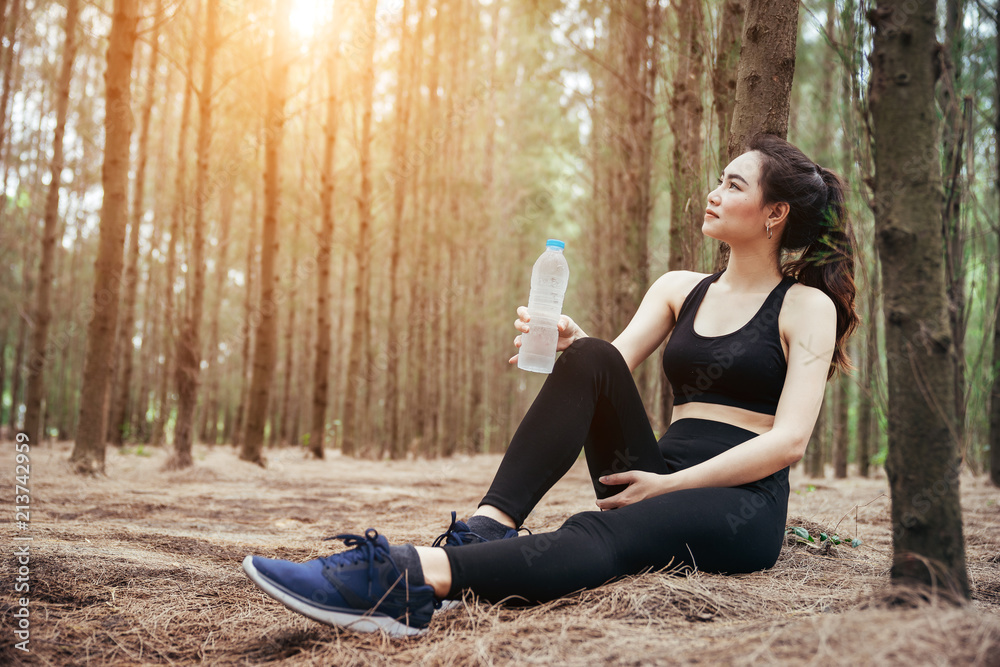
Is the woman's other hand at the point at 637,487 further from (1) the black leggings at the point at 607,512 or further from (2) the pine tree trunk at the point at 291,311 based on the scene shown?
(2) the pine tree trunk at the point at 291,311

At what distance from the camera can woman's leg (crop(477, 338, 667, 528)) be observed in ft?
6.48

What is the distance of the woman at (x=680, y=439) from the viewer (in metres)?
1.63

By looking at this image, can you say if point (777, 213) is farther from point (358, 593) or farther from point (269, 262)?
point (269, 262)

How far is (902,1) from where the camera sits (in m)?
1.48

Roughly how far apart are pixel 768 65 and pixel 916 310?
1.98 m

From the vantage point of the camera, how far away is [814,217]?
2350mm

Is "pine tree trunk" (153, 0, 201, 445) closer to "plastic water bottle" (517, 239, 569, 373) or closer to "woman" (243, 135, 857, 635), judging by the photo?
"plastic water bottle" (517, 239, 569, 373)

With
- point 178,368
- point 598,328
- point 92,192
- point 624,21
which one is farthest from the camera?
point 92,192

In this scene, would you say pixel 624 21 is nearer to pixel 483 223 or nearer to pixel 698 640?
pixel 698 640

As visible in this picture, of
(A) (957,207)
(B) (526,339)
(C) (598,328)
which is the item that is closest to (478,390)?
(C) (598,328)

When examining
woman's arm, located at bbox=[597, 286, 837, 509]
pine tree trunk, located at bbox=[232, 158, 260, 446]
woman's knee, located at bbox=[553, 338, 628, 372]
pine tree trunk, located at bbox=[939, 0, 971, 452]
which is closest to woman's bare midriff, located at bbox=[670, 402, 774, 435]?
woman's arm, located at bbox=[597, 286, 837, 509]

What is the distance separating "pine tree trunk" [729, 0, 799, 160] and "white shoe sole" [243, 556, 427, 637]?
2.50 meters

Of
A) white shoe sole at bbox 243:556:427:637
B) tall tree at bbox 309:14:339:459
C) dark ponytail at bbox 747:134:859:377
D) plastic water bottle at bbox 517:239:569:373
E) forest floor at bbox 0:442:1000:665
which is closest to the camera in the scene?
forest floor at bbox 0:442:1000:665

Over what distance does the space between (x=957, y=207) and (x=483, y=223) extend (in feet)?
45.1
